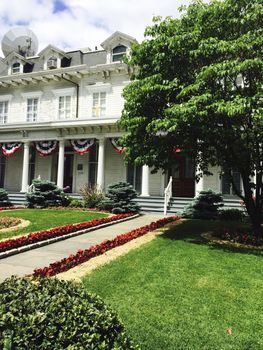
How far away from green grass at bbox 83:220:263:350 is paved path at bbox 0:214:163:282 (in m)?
1.64

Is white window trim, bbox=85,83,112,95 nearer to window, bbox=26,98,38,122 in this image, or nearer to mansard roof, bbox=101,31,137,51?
mansard roof, bbox=101,31,137,51

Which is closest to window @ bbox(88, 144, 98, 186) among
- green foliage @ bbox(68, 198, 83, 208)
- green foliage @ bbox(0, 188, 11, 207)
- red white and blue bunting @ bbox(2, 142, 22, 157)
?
green foliage @ bbox(68, 198, 83, 208)

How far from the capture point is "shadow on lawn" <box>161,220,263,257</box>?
915 cm

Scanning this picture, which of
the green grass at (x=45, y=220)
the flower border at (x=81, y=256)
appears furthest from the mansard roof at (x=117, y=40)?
the flower border at (x=81, y=256)

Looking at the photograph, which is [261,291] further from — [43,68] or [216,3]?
[43,68]

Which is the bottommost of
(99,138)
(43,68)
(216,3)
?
(99,138)

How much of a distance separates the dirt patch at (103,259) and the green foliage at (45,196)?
31.5 feet

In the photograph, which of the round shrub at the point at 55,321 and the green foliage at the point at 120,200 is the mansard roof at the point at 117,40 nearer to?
the green foliage at the point at 120,200

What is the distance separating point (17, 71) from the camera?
86.8ft

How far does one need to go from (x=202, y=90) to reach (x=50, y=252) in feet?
21.4

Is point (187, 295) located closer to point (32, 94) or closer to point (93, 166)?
point (93, 166)

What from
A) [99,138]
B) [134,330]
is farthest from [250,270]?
[99,138]

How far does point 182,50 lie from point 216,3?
1.88 meters

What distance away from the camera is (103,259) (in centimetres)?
798
